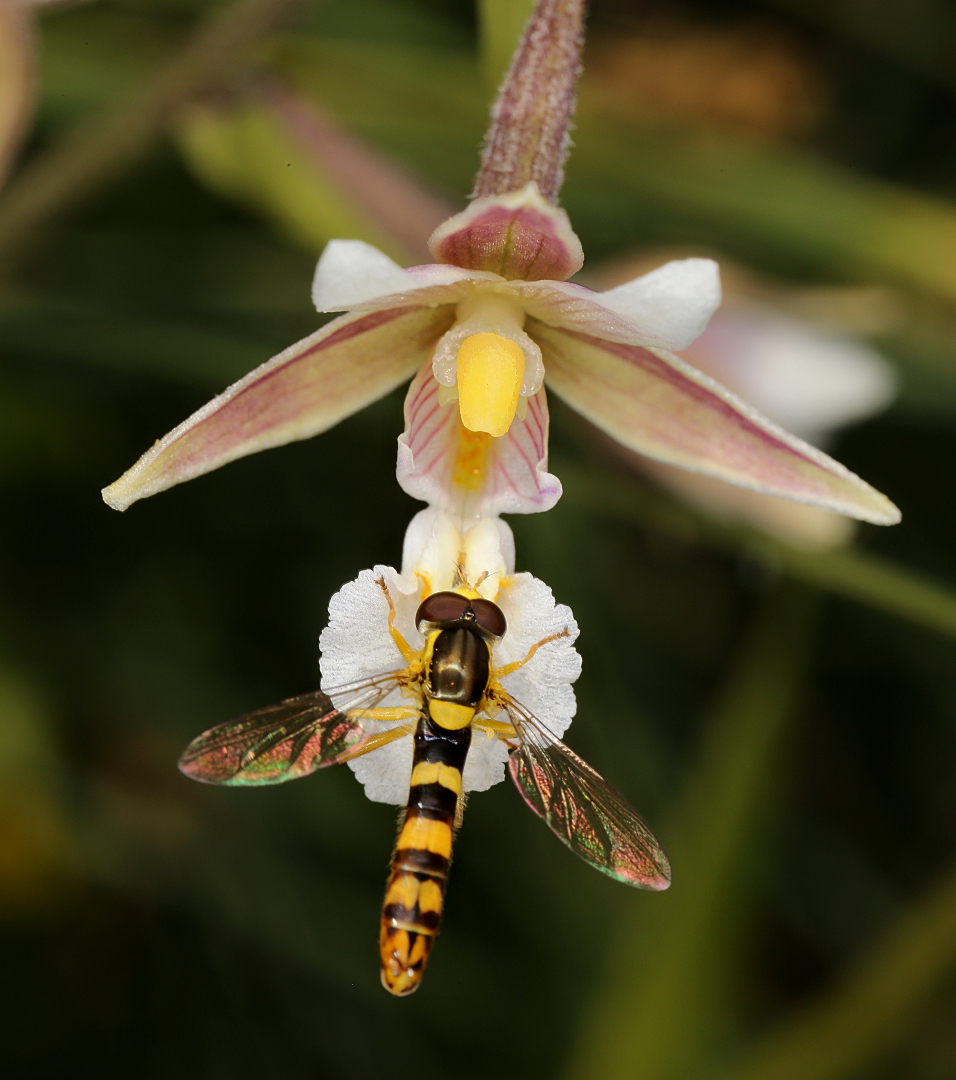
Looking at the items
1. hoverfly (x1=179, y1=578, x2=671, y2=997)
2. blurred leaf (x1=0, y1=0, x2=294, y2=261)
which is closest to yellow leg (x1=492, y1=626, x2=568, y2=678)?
hoverfly (x1=179, y1=578, x2=671, y2=997)

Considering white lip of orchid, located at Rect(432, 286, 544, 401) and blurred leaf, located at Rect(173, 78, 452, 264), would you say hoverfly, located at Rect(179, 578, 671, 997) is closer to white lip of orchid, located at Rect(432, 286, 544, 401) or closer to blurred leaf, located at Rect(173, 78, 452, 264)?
white lip of orchid, located at Rect(432, 286, 544, 401)

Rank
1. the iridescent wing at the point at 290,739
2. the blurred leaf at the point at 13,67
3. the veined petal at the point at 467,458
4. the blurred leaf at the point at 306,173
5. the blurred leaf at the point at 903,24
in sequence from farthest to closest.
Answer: the blurred leaf at the point at 903,24, the blurred leaf at the point at 306,173, the blurred leaf at the point at 13,67, the veined petal at the point at 467,458, the iridescent wing at the point at 290,739

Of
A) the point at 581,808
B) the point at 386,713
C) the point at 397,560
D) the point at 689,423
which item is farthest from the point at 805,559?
the point at 397,560

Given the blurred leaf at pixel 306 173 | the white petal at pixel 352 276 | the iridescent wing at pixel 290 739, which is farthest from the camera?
the blurred leaf at pixel 306 173

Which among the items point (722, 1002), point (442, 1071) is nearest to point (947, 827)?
point (722, 1002)

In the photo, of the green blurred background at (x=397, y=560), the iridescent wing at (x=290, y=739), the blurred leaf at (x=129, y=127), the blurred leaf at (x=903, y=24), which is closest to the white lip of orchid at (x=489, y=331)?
the iridescent wing at (x=290, y=739)

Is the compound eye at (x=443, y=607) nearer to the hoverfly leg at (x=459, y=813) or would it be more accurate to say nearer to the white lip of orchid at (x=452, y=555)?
the white lip of orchid at (x=452, y=555)

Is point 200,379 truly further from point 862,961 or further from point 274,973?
point 862,961
